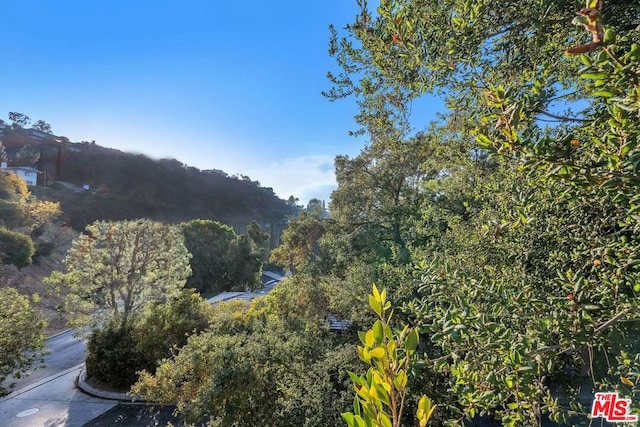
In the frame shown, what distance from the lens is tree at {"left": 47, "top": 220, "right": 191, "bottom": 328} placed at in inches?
468

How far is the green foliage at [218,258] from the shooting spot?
28.2 metres

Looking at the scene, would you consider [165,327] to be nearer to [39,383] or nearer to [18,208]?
[39,383]

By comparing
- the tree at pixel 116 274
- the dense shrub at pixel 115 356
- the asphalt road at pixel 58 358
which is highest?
the tree at pixel 116 274

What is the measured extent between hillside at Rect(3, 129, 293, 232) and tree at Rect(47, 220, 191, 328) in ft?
89.3

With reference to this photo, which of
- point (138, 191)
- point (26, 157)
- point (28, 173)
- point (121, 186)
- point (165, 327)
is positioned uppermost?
point (26, 157)

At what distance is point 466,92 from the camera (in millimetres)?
2432

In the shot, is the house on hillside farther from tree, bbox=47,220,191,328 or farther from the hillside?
tree, bbox=47,220,191,328

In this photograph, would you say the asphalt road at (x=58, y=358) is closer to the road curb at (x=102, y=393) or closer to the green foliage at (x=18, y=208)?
the road curb at (x=102, y=393)

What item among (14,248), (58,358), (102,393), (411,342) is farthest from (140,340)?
(14,248)

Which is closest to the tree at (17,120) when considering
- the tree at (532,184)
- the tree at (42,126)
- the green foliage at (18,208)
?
the tree at (42,126)

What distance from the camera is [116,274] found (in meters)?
12.2

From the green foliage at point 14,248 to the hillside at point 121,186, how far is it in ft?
49.9

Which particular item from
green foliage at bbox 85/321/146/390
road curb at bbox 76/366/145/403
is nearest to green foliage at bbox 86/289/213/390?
green foliage at bbox 85/321/146/390

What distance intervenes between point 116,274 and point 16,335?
4496 millimetres
